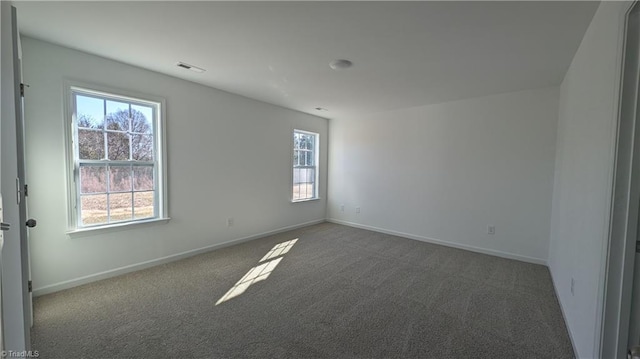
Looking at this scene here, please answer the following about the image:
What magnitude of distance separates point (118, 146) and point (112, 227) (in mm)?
901

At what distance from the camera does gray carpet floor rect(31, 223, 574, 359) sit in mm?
1893

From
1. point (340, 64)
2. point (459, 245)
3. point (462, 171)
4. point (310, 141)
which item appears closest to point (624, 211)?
point (340, 64)

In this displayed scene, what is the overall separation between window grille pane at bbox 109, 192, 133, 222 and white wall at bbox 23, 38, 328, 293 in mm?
197

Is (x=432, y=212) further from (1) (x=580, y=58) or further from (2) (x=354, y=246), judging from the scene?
(1) (x=580, y=58)

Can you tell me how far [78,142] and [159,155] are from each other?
75 cm

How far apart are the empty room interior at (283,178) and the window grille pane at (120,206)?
3cm

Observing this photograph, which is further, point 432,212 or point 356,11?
point 432,212

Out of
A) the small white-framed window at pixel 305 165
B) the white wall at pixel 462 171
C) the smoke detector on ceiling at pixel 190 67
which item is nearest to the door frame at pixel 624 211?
the white wall at pixel 462 171

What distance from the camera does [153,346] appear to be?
1880mm

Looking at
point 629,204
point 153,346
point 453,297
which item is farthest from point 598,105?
point 153,346

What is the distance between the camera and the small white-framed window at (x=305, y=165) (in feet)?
17.5

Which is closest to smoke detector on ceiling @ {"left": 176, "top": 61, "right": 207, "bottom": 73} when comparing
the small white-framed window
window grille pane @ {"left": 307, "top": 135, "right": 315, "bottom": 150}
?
the small white-framed window

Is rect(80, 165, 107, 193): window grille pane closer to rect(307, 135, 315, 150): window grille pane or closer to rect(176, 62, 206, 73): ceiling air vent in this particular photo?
rect(176, 62, 206, 73): ceiling air vent

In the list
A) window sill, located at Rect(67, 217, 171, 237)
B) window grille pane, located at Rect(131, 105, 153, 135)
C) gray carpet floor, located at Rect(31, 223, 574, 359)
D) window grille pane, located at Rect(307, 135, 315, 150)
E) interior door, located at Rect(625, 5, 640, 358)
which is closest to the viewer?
interior door, located at Rect(625, 5, 640, 358)
